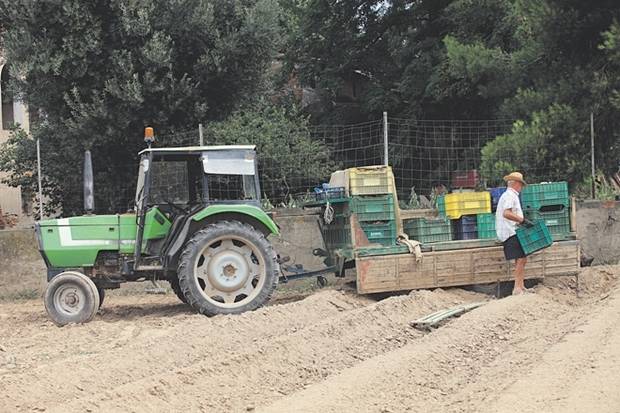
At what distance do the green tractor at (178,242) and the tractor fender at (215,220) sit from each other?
1 cm

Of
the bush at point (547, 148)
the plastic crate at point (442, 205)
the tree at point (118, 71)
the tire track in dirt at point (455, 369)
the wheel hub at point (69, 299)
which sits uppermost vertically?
the tree at point (118, 71)

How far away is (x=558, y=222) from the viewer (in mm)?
10375

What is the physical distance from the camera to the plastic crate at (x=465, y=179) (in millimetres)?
13384

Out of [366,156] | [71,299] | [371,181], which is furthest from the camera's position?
[366,156]

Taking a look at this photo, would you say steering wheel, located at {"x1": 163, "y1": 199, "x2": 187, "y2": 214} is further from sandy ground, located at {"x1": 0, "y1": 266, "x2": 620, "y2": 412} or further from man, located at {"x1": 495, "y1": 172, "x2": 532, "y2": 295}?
man, located at {"x1": 495, "y1": 172, "x2": 532, "y2": 295}

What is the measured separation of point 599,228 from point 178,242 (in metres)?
7.56

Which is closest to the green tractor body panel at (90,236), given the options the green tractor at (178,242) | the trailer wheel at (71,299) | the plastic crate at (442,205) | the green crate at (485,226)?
the green tractor at (178,242)

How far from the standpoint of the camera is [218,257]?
930cm

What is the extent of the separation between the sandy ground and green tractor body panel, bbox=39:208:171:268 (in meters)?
0.89

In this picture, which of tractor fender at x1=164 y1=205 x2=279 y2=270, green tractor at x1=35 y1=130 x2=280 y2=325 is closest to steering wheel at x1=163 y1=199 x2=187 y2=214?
green tractor at x1=35 y1=130 x2=280 y2=325

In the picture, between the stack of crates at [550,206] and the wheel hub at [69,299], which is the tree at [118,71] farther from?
the stack of crates at [550,206]

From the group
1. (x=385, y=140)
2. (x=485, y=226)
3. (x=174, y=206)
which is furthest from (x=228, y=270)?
(x=385, y=140)

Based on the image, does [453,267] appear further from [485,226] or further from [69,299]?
[69,299]

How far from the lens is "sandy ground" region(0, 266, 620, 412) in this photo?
5215 millimetres
